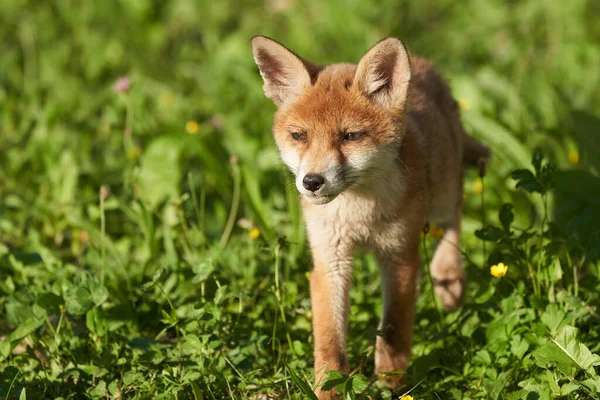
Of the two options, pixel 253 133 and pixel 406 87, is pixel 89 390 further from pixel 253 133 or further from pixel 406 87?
pixel 253 133

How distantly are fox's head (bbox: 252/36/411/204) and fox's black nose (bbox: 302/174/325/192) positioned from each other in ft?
0.09

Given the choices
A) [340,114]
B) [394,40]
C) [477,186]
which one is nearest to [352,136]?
[340,114]

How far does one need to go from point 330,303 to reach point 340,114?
963 millimetres

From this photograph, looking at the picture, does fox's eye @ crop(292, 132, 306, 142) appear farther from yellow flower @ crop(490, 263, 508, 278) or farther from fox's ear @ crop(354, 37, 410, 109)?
yellow flower @ crop(490, 263, 508, 278)

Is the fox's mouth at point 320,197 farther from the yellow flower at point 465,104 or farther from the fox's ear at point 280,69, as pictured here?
the yellow flower at point 465,104

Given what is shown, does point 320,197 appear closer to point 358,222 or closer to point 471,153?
point 358,222

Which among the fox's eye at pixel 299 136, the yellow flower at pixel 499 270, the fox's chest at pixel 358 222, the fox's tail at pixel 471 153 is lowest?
the fox's tail at pixel 471 153

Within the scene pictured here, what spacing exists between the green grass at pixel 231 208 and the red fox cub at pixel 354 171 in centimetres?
27

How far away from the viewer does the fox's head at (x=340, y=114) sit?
362 cm

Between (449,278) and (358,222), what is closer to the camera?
(358,222)

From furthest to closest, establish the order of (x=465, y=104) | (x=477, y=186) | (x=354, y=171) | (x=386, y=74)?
(x=465, y=104), (x=477, y=186), (x=386, y=74), (x=354, y=171)

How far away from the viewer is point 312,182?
3.45 meters

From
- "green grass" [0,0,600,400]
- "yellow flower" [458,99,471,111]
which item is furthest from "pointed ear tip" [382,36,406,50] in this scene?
"yellow flower" [458,99,471,111]

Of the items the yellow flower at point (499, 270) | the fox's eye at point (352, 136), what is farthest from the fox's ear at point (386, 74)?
the yellow flower at point (499, 270)
